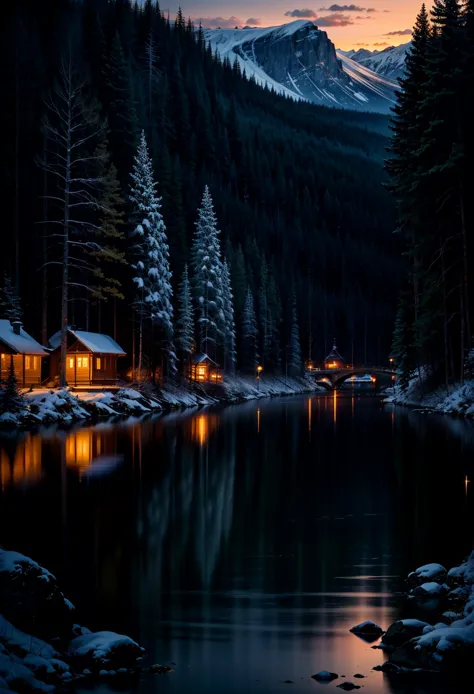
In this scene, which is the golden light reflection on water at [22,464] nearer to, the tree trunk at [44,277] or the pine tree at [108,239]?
the tree trunk at [44,277]

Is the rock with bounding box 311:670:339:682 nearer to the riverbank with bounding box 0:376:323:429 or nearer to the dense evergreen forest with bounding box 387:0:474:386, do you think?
the riverbank with bounding box 0:376:323:429

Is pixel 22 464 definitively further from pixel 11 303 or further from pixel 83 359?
pixel 83 359

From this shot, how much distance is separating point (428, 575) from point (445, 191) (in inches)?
1651

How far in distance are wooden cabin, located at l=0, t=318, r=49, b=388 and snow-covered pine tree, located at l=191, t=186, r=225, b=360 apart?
85.7 ft

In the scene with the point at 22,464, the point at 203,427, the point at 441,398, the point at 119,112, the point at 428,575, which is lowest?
the point at 428,575

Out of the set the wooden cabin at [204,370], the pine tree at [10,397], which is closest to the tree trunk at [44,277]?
the pine tree at [10,397]

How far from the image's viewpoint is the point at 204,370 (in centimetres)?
9400

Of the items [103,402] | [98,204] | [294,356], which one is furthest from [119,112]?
[294,356]

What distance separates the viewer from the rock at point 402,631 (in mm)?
10584

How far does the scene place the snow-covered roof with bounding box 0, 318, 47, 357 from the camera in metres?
59.8

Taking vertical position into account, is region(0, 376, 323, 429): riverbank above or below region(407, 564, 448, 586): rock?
above

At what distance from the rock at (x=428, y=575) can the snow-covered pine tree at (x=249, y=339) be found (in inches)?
3853

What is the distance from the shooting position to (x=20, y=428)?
42875mm

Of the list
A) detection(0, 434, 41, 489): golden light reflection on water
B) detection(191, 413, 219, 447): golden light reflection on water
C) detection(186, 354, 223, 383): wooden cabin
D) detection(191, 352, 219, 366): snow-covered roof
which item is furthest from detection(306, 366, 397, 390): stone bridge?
detection(0, 434, 41, 489): golden light reflection on water
